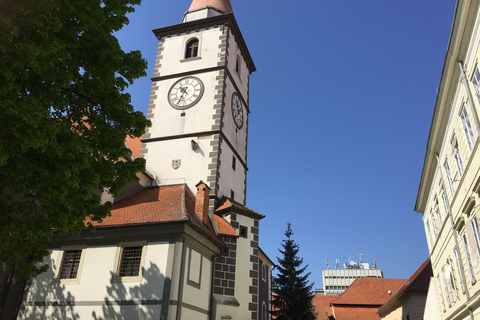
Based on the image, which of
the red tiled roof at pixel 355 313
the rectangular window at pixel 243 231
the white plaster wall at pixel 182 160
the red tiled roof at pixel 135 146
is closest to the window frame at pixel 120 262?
the rectangular window at pixel 243 231

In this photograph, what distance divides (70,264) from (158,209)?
13.1 ft

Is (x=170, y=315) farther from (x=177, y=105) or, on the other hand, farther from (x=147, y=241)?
(x=177, y=105)

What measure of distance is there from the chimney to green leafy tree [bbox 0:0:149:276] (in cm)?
805

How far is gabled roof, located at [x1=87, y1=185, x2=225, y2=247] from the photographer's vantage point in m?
15.5

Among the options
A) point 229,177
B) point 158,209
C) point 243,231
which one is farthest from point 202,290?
point 229,177

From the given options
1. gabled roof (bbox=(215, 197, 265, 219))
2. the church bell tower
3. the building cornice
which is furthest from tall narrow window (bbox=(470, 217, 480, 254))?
the building cornice

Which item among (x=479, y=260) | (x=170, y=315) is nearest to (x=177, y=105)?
(x=170, y=315)

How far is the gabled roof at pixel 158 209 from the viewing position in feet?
50.8

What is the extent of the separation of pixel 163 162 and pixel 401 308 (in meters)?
18.8

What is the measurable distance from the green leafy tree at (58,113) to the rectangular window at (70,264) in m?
5.77

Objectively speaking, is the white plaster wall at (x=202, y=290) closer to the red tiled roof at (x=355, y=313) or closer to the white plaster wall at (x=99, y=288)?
the white plaster wall at (x=99, y=288)

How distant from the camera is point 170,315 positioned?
13461 mm

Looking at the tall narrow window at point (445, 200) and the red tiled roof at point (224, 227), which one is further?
the red tiled roof at point (224, 227)

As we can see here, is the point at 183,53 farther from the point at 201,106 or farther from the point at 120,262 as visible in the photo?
the point at 120,262
